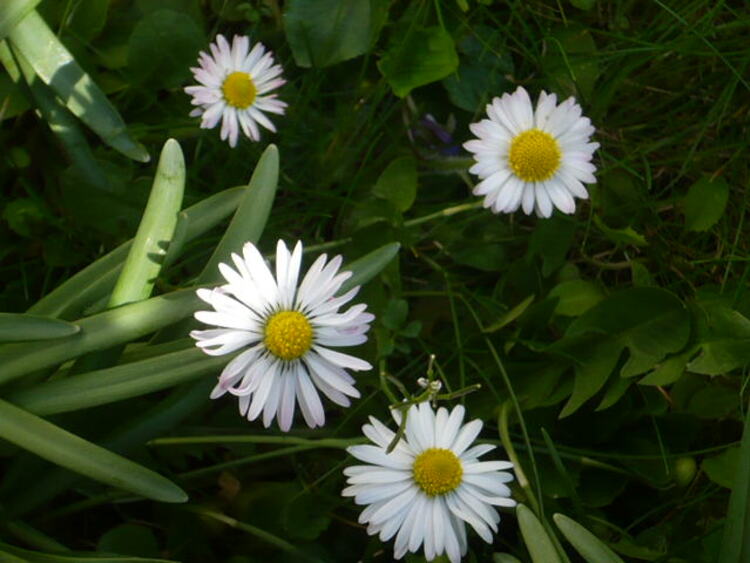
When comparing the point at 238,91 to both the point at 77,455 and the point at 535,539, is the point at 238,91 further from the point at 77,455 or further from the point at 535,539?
the point at 535,539

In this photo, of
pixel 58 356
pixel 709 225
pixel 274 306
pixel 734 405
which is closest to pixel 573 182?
pixel 709 225

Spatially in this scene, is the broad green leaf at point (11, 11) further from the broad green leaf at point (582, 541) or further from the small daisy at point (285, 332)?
the broad green leaf at point (582, 541)

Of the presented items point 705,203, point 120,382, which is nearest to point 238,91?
point 120,382

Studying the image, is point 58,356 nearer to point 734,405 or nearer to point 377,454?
point 377,454

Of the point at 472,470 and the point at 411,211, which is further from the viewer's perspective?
the point at 411,211

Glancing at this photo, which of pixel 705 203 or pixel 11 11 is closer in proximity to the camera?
pixel 11 11

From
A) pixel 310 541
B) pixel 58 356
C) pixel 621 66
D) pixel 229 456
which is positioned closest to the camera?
pixel 58 356

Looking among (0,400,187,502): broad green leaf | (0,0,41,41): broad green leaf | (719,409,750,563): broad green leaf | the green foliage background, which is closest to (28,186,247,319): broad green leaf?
the green foliage background

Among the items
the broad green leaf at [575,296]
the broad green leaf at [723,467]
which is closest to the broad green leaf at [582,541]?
the broad green leaf at [723,467]
